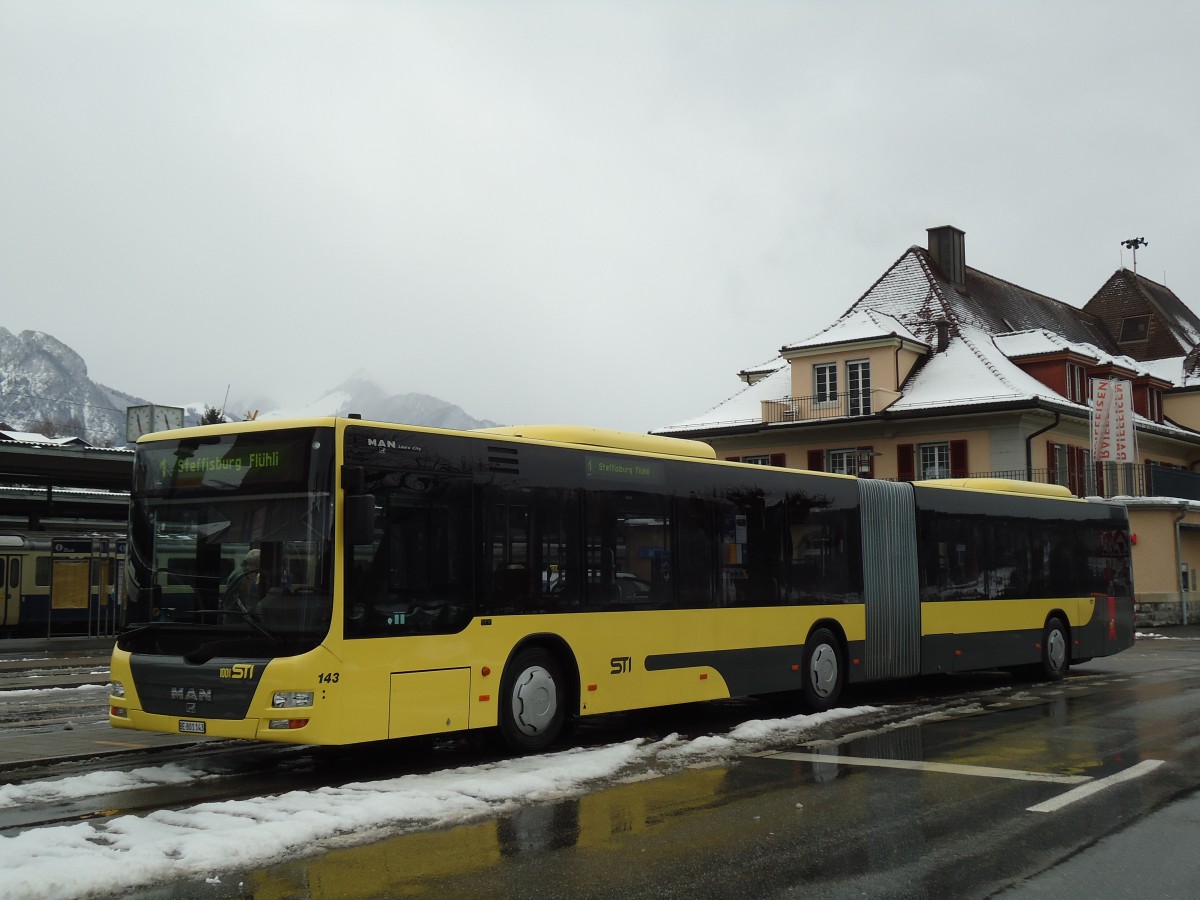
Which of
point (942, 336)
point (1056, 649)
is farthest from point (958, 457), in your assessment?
point (1056, 649)

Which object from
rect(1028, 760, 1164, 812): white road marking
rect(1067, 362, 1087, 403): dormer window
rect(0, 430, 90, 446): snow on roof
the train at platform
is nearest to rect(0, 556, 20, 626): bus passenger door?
the train at platform

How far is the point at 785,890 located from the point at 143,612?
6248mm

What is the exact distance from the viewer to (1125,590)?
22.3 meters

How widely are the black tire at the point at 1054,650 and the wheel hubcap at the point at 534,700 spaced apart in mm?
10860

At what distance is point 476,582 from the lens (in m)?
11.1

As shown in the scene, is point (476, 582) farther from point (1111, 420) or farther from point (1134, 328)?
point (1134, 328)

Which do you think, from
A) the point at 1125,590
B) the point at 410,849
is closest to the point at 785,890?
the point at 410,849

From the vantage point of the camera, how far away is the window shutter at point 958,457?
1727 inches

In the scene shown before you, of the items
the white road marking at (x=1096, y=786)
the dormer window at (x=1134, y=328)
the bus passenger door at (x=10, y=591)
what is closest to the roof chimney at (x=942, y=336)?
the dormer window at (x=1134, y=328)

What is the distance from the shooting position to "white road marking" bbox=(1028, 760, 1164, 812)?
880 centimetres

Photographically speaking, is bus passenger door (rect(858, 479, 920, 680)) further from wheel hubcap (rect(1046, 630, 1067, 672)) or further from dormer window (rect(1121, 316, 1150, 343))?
dormer window (rect(1121, 316, 1150, 343))

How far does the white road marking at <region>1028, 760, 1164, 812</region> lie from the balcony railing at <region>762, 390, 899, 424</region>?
35179mm

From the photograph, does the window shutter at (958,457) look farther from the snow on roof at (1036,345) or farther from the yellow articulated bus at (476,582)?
the yellow articulated bus at (476,582)

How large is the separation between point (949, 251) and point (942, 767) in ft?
146
